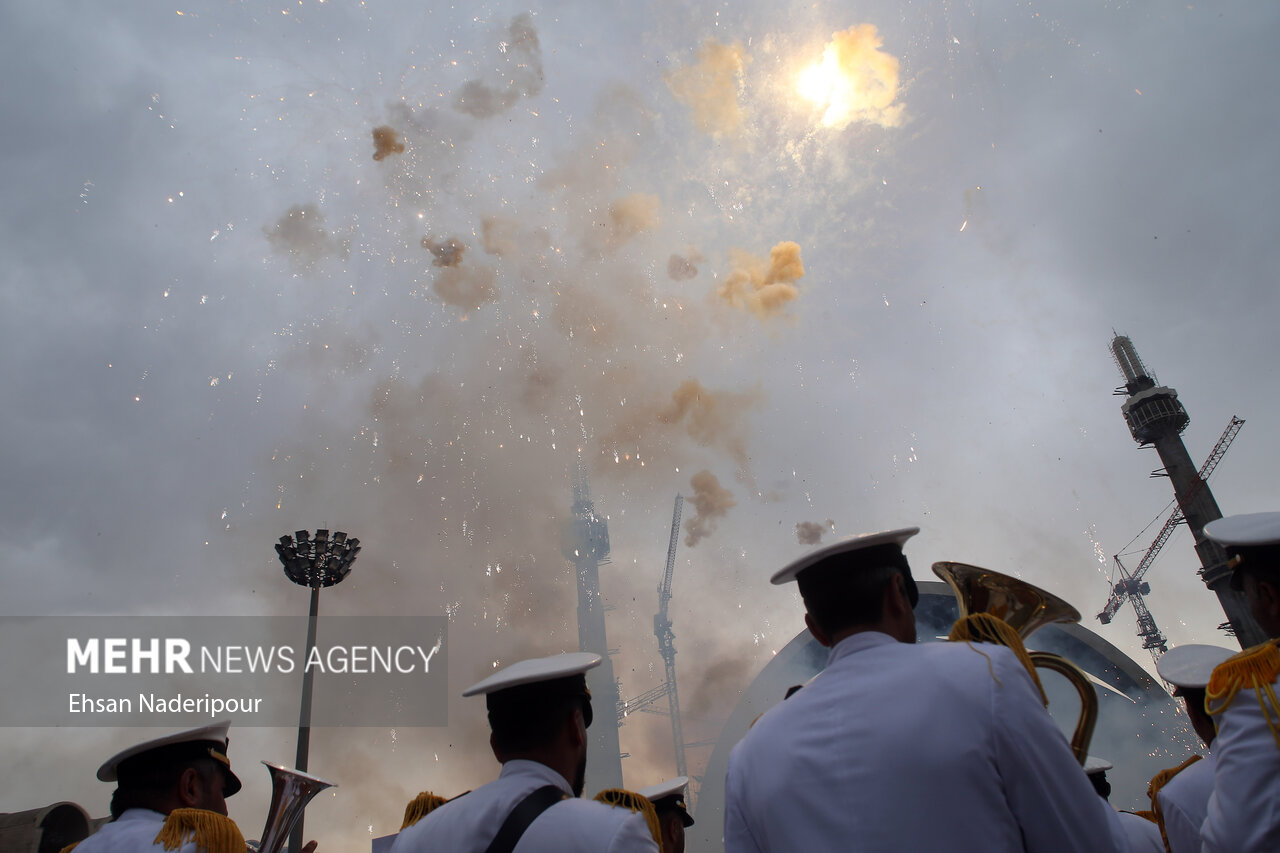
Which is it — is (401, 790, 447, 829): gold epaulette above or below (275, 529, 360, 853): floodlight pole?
below

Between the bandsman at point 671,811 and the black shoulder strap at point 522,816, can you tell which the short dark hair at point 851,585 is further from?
the bandsman at point 671,811

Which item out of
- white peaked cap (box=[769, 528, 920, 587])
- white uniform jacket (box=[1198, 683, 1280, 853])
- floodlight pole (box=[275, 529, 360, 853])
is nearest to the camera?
white uniform jacket (box=[1198, 683, 1280, 853])

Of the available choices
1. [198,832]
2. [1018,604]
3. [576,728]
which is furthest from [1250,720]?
[198,832]

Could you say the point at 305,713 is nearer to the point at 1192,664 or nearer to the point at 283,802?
the point at 283,802

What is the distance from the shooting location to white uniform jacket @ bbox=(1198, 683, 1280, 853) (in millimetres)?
1732

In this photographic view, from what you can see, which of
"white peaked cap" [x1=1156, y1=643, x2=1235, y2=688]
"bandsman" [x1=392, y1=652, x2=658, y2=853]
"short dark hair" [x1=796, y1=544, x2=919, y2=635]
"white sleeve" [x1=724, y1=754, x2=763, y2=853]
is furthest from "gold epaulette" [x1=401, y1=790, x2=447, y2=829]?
"white peaked cap" [x1=1156, y1=643, x2=1235, y2=688]

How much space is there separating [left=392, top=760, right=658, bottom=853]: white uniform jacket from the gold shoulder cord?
176 centimetres

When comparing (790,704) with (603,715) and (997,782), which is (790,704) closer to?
(997,782)

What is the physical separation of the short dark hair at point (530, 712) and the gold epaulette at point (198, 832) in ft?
5.15

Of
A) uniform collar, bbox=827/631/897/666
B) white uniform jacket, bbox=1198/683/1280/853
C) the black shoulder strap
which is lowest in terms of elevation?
white uniform jacket, bbox=1198/683/1280/853

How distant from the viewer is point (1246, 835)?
1751 mm

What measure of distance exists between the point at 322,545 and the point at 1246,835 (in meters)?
15.4

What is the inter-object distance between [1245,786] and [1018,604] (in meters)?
1.19

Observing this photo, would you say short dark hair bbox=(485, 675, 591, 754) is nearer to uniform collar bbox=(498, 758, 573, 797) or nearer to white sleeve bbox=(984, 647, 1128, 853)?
uniform collar bbox=(498, 758, 573, 797)
